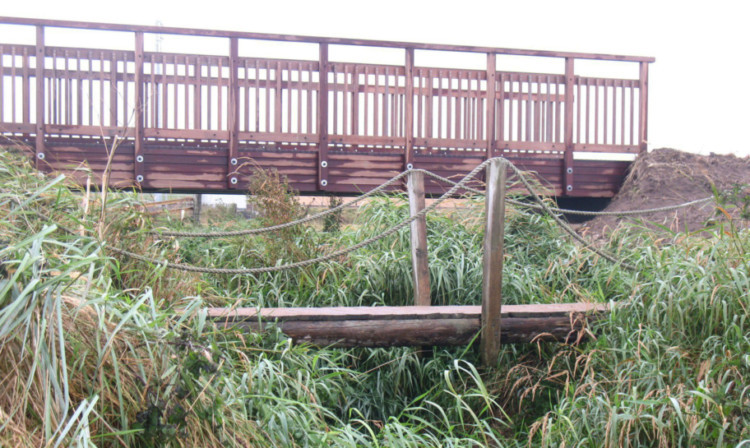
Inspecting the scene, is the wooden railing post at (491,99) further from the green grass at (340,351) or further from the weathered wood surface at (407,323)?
the weathered wood surface at (407,323)

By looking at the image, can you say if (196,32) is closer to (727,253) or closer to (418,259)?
(418,259)

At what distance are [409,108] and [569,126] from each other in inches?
110

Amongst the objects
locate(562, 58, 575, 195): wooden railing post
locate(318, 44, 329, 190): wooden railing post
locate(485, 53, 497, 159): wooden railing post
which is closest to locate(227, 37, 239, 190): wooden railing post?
locate(318, 44, 329, 190): wooden railing post

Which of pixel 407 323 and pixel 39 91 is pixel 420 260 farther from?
pixel 39 91

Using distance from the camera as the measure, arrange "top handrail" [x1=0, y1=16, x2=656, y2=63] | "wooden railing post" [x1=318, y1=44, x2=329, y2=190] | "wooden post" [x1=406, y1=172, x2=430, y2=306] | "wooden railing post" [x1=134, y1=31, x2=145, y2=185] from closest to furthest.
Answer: "wooden post" [x1=406, y1=172, x2=430, y2=306] → "top handrail" [x1=0, y1=16, x2=656, y2=63] → "wooden railing post" [x1=134, y1=31, x2=145, y2=185] → "wooden railing post" [x1=318, y1=44, x2=329, y2=190]

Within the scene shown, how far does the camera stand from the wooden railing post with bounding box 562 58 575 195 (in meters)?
9.30

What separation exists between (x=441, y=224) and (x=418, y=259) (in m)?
1.51

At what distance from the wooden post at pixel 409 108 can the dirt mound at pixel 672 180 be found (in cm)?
280

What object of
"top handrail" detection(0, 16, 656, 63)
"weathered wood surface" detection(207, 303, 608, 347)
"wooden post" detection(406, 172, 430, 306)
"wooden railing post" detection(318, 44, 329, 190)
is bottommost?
"weathered wood surface" detection(207, 303, 608, 347)

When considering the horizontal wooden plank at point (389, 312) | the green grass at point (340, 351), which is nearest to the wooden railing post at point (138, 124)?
the green grass at point (340, 351)

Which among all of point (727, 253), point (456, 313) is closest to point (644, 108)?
point (727, 253)

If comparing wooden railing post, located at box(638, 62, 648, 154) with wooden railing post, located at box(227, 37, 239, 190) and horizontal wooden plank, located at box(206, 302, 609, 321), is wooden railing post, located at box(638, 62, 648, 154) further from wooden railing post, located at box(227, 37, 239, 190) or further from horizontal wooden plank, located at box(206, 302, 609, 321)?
horizontal wooden plank, located at box(206, 302, 609, 321)

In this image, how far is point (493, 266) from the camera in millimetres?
3658

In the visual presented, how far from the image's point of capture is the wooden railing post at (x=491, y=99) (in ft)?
29.2
